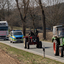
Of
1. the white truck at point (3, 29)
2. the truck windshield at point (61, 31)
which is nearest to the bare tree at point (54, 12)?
the white truck at point (3, 29)

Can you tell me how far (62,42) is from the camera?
12.9 m

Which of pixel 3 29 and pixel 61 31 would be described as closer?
pixel 61 31

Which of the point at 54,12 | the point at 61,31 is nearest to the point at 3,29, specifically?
the point at 54,12

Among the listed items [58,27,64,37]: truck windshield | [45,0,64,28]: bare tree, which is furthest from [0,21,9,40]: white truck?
[58,27,64,37]: truck windshield

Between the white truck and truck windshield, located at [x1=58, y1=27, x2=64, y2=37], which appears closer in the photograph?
truck windshield, located at [x1=58, y1=27, x2=64, y2=37]

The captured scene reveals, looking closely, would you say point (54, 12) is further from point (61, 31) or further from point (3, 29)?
point (61, 31)

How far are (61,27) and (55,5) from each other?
98.0 feet

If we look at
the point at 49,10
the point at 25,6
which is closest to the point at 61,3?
the point at 49,10

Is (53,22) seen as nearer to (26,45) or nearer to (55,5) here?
(55,5)

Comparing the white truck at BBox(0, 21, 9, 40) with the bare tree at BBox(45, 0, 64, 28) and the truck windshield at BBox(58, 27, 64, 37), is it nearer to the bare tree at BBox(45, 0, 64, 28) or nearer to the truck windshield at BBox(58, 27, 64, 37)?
the bare tree at BBox(45, 0, 64, 28)

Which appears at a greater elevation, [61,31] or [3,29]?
[61,31]

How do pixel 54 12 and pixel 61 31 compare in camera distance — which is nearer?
pixel 61 31

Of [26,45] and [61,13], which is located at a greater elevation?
[61,13]

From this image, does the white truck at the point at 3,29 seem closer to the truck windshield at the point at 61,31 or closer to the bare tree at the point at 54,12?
the bare tree at the point at 54,12
